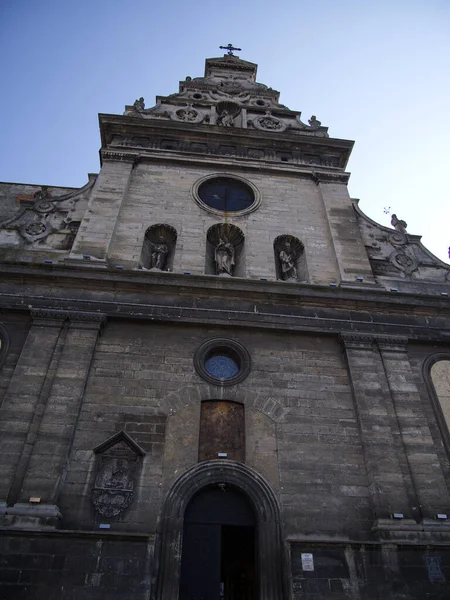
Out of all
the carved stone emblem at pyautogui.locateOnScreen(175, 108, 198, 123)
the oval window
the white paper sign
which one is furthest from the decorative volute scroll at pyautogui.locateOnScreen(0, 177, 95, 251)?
the white paper sign

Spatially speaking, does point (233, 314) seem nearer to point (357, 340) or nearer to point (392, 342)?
point (357, 340)

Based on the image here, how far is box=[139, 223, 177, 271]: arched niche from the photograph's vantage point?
13.3m

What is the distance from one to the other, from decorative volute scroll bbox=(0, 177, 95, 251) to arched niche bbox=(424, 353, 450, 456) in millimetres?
10657

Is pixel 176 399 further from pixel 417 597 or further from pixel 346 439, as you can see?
pixel 417 597

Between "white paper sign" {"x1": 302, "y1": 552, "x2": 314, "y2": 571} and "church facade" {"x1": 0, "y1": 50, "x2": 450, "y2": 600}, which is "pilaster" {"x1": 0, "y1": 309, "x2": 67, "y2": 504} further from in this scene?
"white paper sign" {"x1": 302, "y1": 552, "x2": 314, "y2": 571}

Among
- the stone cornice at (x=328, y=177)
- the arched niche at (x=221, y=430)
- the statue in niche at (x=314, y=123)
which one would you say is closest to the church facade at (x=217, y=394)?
the arched niche at (x=221, y=430)

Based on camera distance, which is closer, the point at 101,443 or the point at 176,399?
the point at 101,443

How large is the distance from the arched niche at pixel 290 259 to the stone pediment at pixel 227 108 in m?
5.60

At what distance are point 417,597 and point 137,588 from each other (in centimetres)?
499

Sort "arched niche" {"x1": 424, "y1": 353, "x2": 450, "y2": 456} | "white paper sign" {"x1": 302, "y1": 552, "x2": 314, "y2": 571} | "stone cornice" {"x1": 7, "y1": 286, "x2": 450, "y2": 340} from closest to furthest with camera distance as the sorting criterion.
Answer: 1. "white paper sign" {"x1": 302, "y1": 552, "x2": 314, "y2": 571}
2. "arched niche" {"x1": 424, "y1": 353, "x2": 450, "y2": 456}
3. "stone cornice" {"x1": 7, "y1": 286, "x2": 450, "y2": 340}

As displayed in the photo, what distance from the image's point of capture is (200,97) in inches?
802

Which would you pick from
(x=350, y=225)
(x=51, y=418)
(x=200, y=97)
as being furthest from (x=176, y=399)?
(x=200, y=97)

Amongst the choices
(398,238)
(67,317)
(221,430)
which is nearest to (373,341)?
(221,430)

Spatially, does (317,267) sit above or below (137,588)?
above
